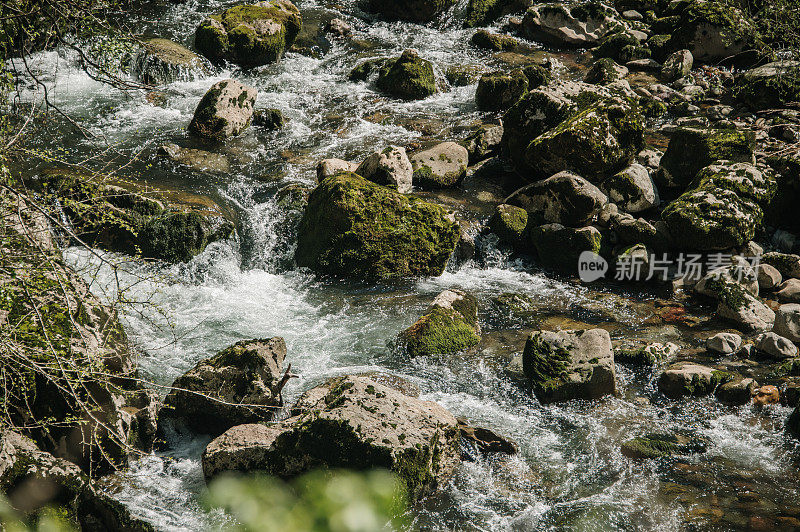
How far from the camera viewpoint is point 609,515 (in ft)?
16.6

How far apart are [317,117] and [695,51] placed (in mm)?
9349

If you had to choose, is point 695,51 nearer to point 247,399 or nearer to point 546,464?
point 546,464

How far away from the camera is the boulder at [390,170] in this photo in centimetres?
981

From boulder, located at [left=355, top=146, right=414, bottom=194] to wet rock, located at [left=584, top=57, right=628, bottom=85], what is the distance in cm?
622

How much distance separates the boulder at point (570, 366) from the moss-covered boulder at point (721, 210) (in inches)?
122

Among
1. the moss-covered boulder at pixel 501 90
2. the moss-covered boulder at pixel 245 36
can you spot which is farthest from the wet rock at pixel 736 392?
the moss-covered boulder at pixel 245 36

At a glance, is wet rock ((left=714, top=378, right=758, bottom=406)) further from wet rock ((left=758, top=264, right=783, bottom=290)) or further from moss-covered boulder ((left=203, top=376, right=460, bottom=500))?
moss-covered boulder ((left=203, top=376, right=460, bottom=500))

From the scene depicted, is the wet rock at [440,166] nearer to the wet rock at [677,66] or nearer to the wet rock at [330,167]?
the wet rock at [330,167]

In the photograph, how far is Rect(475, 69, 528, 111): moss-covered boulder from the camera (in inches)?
510

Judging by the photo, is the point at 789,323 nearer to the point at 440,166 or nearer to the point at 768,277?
the point at 768,277

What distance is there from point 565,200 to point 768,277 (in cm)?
291

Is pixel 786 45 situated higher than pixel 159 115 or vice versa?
pixel 786 45

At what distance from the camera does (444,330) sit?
284 inches

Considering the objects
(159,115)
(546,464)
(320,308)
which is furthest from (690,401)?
(159,115)
